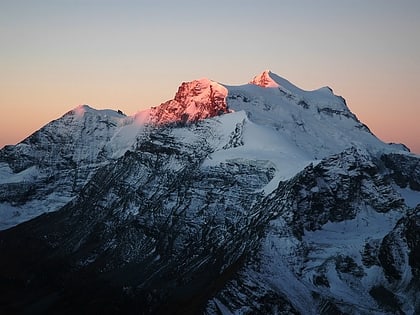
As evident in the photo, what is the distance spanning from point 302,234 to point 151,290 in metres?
45.0

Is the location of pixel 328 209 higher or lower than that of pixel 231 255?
higher

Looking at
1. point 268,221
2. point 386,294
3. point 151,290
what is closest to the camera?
point 386,294

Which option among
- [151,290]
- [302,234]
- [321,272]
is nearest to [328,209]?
[302,234]

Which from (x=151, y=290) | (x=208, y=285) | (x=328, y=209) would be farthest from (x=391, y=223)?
(x=151, y=290)

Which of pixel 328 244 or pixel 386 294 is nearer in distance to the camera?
pixel 386 294

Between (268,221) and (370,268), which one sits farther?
(268,221)

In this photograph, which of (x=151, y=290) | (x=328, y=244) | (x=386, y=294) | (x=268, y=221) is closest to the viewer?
(x=386, y=294)

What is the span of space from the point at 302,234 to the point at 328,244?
658cm

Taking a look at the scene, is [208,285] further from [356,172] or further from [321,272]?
[356,172]

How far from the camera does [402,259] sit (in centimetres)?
16175

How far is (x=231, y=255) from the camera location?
188250 millimetres

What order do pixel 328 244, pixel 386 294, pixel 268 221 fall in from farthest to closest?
pixel 268 221, pixel 328 244, pixel 386 294

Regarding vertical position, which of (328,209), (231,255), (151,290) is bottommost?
(151,290)

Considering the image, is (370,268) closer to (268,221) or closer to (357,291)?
(357,291)
